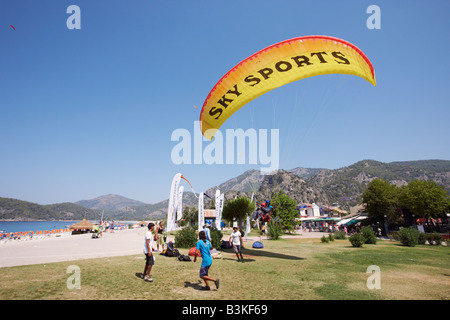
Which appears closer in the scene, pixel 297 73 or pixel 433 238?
pixel 297 73

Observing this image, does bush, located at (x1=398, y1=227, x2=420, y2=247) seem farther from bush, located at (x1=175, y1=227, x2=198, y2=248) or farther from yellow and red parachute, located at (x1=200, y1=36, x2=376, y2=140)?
bush, located at (x1=175, y1=227, x2=198, y2=248)

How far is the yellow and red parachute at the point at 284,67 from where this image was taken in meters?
8.64

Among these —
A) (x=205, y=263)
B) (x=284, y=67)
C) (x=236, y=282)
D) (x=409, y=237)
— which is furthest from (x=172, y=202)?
(x=409, y=237)

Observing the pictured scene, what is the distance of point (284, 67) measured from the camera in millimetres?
9531

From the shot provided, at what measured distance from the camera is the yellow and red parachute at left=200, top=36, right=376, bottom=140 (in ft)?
28.3

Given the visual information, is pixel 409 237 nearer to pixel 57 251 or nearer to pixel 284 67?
pixel 284 67

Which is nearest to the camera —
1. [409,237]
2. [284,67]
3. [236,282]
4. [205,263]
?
[205,263]

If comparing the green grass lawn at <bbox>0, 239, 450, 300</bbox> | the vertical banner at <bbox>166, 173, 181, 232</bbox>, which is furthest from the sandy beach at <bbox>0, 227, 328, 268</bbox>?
the vertical banner at <bbox>166, 173, 181, 232</bbox>

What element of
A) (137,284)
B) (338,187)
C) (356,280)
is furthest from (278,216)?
Result: (338,187)
